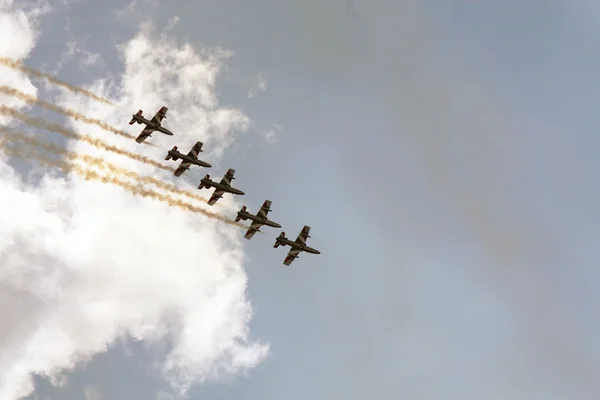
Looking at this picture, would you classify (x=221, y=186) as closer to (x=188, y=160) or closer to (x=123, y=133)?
(x=188, y=160)

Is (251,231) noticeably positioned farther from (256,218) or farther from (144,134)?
(144,134)

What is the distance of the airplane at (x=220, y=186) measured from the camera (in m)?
146

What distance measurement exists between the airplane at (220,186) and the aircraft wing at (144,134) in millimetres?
17567

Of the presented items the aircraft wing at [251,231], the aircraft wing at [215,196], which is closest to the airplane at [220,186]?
the aircraft wing at [215,196]

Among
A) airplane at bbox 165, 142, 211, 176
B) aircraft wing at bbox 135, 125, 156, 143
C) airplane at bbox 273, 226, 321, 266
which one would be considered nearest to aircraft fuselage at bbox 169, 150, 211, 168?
airplane at bbox 165, 142, 211, 176

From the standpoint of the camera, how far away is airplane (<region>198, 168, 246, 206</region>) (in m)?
146

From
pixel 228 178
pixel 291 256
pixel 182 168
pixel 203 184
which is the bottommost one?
pixel 291 256

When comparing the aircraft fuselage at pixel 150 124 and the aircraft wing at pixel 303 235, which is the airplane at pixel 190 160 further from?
the aircraft wing at pixel 303 235

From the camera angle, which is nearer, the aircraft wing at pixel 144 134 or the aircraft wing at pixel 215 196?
the aircraft wing at pixel 144 134

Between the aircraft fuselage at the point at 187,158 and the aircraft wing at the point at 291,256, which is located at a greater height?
the aircraft fuselage at the point at 187,158

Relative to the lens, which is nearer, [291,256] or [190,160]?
[190,160]

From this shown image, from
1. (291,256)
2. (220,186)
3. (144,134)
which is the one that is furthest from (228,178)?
(291,256)

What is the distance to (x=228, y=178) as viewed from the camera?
14900cm

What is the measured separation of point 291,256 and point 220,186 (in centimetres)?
2653
